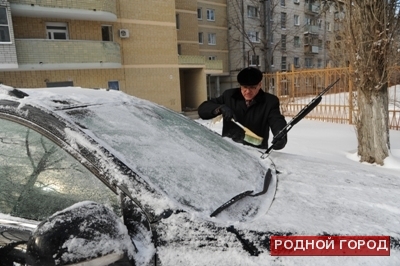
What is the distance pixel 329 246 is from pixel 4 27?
13775 mm

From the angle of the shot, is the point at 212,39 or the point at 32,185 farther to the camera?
the point at 212,39

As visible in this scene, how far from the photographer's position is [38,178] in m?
1.26

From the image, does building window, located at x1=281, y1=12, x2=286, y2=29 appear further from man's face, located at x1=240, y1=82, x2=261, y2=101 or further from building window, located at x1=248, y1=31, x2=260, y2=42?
man's face, located at x1=240, y1=82, x2=261, y2=101

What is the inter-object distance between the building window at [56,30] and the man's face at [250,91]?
534 inches

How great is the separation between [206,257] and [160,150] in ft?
1.72

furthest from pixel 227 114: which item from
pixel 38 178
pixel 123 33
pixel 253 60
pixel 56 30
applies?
pixel 253 60

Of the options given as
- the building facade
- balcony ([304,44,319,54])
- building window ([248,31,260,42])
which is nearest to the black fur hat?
the building facade

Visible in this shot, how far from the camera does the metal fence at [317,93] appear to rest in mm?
9421

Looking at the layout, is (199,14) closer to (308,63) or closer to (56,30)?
(56,30)

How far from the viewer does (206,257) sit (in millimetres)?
965

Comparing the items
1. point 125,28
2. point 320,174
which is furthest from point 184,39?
point 320,174

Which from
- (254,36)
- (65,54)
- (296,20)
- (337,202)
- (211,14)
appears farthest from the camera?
(296,20)

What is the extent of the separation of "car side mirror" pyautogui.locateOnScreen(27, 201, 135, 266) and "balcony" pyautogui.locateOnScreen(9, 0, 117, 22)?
550 inches

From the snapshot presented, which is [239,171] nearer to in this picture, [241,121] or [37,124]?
[37,124]
